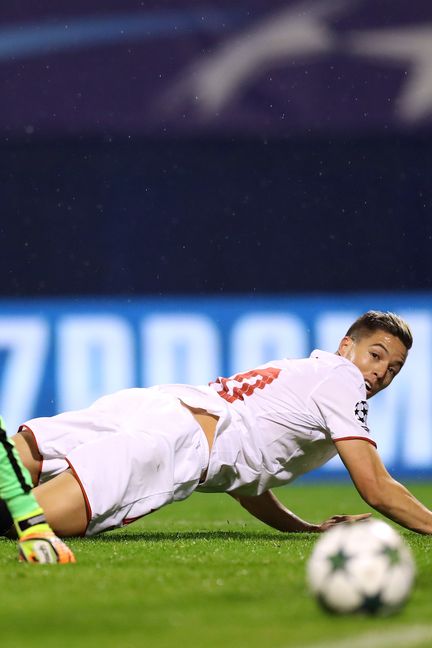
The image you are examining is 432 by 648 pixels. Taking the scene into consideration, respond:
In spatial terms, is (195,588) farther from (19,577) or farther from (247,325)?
(247,325)

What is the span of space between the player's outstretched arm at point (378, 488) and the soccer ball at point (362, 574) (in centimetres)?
156

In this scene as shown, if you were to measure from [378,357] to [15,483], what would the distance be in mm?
1836

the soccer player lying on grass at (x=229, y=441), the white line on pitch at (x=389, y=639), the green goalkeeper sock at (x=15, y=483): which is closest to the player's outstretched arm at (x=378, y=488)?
the soccer player lying on grass at (x=229, y=441)

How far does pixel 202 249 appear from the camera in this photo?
36.2ft

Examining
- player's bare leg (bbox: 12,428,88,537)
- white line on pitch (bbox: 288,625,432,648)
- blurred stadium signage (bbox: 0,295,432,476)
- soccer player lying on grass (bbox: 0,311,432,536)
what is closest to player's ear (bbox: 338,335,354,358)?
soccer player lying on grass (bbox: 0,311,432,536)

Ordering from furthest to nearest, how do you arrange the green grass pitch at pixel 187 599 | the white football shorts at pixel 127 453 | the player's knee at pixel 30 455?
the player's knee at pixel 30 455, the white football shorts at pixel 127 453, the green grass pitch at pixel 187 599

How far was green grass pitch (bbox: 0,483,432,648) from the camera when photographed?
10.1 ft

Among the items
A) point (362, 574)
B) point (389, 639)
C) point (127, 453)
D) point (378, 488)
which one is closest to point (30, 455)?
point (127, 453)

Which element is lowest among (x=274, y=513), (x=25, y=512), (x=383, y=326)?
(x=274, y=513)

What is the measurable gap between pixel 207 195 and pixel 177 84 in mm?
980

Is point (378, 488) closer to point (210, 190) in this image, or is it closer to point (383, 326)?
point (383, 326)

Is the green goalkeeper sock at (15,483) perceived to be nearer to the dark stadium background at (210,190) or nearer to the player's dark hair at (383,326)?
the player's dark hair at (383,326)

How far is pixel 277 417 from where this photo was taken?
5410 mm

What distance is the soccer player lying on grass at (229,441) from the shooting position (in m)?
5.03
